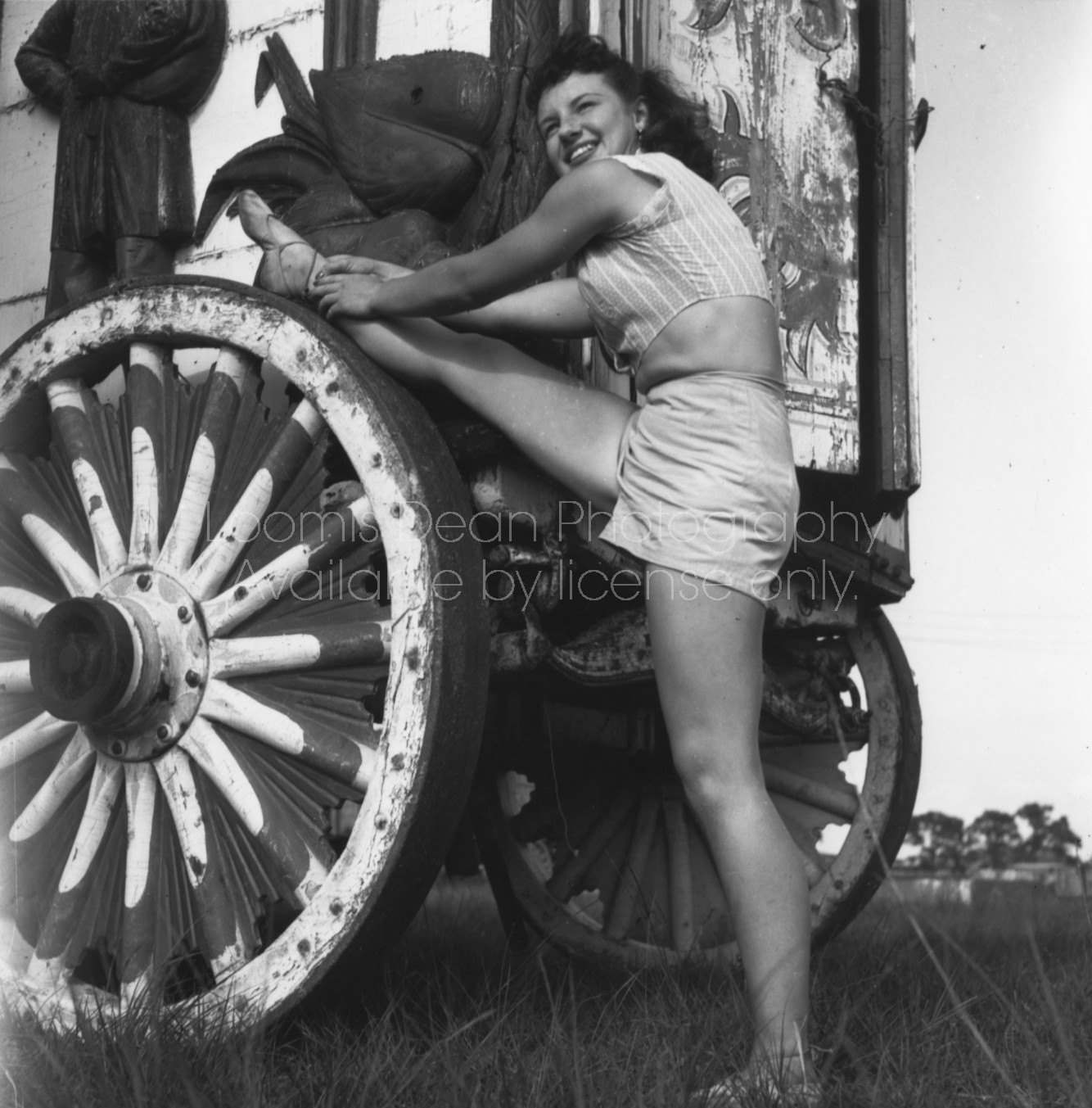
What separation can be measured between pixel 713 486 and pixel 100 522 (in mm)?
979

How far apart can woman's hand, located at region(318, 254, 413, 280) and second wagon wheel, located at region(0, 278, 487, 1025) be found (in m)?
0.11

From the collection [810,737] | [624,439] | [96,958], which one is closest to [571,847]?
[810,737]

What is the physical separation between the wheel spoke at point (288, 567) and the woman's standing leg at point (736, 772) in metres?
0.45

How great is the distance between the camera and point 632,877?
9.76 ft

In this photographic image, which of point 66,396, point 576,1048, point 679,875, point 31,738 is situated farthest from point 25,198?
point 576,1048

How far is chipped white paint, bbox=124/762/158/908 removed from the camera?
2025 millimetres

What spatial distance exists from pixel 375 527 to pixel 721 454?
505 mm

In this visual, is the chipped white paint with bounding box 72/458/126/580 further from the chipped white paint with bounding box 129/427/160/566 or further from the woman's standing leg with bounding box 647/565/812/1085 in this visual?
the woman's standing leg with bounding box 647/565/812/1085

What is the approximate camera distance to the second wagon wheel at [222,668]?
1.84m

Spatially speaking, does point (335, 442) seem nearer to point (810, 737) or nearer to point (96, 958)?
point (96, 958)

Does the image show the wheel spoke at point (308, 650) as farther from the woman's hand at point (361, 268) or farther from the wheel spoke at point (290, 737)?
the woman's hand at point (361, 268)

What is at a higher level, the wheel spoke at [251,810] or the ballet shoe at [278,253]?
the ballet shoe at [278,253]

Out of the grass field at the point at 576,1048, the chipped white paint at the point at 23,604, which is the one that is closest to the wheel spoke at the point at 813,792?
the grass field at the point at 576,1048

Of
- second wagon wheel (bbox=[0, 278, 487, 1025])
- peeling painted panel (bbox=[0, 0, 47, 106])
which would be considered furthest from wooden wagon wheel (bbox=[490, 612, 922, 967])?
peeling painted panel (bbox=[0, 0, 47, 106])
